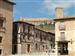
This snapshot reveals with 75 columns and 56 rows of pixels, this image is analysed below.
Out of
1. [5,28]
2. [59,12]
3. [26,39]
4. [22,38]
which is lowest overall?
[26,39]

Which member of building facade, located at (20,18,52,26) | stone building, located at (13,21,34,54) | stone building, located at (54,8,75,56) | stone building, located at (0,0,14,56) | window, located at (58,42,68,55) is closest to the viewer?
stone building, located at (54,8,75,56)

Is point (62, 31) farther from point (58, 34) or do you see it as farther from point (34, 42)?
point (34, 42)

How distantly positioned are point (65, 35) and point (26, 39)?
33.7 ft

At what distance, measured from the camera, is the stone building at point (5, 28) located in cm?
5100

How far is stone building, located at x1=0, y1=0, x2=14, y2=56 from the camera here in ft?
167

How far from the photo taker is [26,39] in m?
56.5

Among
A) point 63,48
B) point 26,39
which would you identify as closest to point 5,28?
point 26,39

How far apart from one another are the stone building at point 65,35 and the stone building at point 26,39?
8.28m

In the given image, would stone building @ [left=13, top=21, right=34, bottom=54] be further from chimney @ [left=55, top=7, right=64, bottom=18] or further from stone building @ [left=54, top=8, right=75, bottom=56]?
chimney @ [left=55, top=7, right=64, bottom=18]

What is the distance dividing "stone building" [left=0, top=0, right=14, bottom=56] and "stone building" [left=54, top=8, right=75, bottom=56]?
9441mm

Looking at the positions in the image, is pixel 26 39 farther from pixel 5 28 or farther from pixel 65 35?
pixel 65 35

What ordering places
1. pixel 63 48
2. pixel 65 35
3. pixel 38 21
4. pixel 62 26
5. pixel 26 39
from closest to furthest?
pixel 65 35 < pixel 62 26 < pixel 63 48 < pixel 26 39 < pixel 38 21

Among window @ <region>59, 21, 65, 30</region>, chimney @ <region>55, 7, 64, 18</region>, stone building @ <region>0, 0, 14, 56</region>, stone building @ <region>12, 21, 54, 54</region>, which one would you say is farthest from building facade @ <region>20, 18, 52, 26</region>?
window @ <region>59, 21, 65, 30</region>

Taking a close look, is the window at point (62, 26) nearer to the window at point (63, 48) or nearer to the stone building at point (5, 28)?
the window at point (63, 48)
